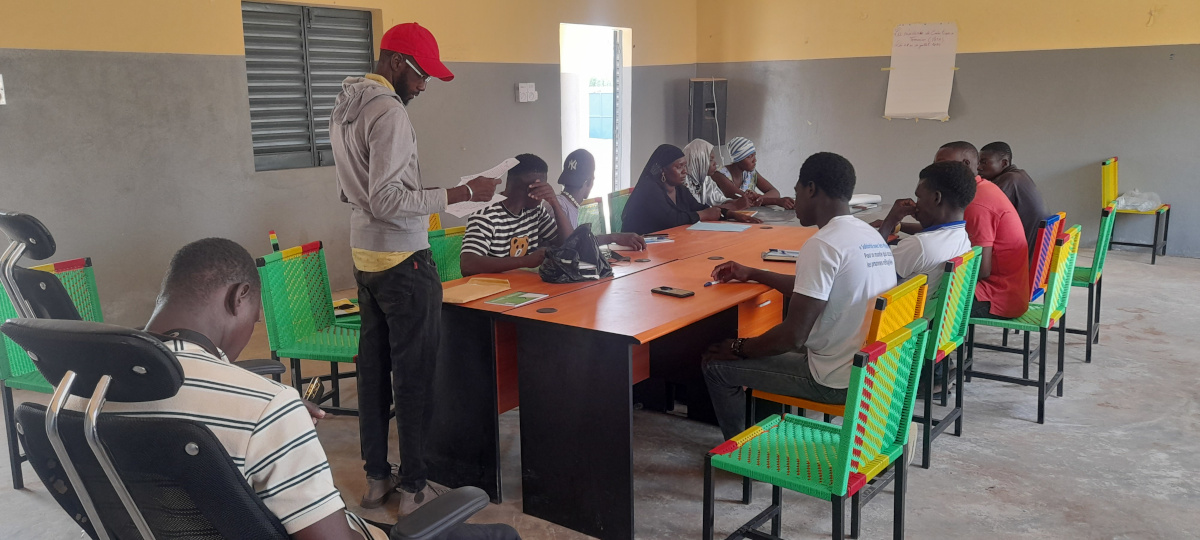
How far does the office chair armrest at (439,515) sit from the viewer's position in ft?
4.73

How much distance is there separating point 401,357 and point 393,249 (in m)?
0.35

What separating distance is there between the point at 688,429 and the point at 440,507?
7.97 feet

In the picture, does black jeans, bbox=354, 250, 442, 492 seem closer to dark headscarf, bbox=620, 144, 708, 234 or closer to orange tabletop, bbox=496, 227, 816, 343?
orange tabletop, bbox=496, 227, 816, 343

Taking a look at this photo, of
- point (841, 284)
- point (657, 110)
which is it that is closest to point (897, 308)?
point (841, 284)

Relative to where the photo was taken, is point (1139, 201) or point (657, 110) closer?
point (1139, 201)

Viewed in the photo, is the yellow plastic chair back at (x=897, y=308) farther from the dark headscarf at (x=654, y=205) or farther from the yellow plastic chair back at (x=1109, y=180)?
the yellow plastic chair back at (x=1109, y=180)

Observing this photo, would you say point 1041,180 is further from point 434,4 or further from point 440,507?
point 440,507

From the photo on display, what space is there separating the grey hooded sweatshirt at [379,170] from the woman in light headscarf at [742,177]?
3.33 meters

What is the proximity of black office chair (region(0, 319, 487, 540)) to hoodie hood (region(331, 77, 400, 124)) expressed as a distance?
155cm

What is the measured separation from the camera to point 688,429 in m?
3.83

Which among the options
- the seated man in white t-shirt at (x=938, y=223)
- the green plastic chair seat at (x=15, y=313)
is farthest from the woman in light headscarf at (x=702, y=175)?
the green plastic chair seat at (x=15, y=313)

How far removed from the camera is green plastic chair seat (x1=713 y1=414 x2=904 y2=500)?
2.31 m

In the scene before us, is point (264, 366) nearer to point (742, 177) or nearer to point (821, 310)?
point (821, 310)

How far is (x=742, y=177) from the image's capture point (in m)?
6.37
